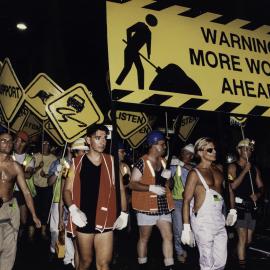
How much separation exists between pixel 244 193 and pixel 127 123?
15.4 ft

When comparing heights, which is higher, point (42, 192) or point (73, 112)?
point (73, 112)

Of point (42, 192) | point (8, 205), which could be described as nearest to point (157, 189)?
point (8, 205)

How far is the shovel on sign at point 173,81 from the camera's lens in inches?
176

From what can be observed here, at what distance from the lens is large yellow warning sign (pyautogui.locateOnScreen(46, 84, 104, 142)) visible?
687cm

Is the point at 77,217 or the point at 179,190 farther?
the point at 179,190

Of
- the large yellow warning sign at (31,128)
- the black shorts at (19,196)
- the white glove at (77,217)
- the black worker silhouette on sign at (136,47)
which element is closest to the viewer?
the black worker silhouette on sign at (136,47)

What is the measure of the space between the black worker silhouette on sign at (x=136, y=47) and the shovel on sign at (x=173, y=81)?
0.11 metres

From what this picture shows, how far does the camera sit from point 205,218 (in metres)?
5.11

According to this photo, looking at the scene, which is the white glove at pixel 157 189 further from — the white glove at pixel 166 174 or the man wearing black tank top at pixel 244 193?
the man wearing black tank top at pixel 244 193

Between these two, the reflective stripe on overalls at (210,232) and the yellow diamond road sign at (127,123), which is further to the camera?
the yellow diamond road sign at (127,123)

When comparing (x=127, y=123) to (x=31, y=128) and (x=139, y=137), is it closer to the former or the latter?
(x=139, y=137)

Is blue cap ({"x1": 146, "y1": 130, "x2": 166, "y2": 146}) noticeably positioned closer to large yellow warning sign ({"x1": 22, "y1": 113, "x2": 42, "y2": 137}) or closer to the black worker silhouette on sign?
the black worker silhouette on sign

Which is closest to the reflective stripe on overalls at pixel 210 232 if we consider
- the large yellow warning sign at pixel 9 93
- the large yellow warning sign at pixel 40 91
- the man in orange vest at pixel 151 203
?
the man in orange vest at pixel 151 203

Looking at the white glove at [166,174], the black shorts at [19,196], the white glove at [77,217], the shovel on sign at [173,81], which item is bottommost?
the white glove at [77,217]
